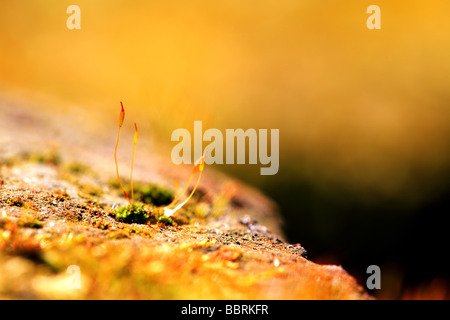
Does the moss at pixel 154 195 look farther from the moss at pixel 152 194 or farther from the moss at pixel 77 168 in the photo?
the moss at pixel 77 168

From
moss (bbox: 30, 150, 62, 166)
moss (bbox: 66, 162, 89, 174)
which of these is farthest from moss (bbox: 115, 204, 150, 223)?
moss (bbox: 30, 150, 62, 166)

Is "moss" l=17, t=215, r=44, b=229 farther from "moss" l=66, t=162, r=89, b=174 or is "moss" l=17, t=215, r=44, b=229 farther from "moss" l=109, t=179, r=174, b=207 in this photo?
"moss" l=66, t=162, r=89, b=174

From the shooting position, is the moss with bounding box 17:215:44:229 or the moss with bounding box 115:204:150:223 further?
the moss with bounding box 115:204:150:223

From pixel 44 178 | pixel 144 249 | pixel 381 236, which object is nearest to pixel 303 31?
pixel 381 236

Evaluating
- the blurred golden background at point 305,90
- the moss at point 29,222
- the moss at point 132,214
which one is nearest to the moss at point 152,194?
the moss at point 132,214

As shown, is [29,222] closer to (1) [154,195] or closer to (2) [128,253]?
(2) [128,253]
